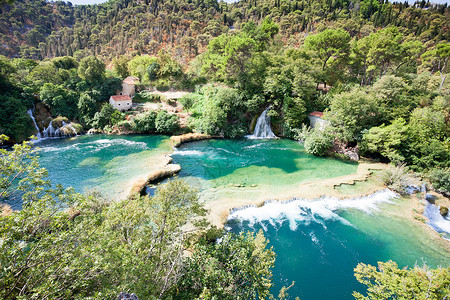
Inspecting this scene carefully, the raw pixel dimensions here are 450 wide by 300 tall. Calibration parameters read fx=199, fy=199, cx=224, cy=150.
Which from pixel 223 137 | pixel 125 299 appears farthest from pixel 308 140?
pixel 125 299

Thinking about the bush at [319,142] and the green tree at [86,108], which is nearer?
the bush at [319,142]

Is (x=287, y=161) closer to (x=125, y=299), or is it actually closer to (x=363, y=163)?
(x=363, y=163)

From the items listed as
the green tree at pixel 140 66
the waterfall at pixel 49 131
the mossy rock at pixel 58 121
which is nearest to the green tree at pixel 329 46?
the green tree at pixel 140 66

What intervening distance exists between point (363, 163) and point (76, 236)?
2889cm

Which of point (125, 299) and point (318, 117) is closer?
point (125, 299)

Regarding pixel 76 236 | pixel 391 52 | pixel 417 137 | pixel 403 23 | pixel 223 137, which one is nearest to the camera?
pixel 76 236

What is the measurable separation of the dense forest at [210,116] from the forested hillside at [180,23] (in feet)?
2.80

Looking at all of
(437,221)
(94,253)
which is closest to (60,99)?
(94,253)

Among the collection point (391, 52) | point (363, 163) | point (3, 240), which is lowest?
point (363, 163)

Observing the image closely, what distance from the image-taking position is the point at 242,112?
35344 millimetres

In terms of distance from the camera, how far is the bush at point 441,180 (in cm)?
1870

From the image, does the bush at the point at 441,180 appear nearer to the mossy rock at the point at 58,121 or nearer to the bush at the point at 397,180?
Answer: the bush at the point at 397,180

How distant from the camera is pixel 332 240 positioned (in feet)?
45.8

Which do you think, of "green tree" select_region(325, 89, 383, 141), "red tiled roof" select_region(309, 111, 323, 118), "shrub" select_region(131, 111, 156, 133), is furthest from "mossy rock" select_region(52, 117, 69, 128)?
"green tree" select_region(325, 89, 383, 141)
